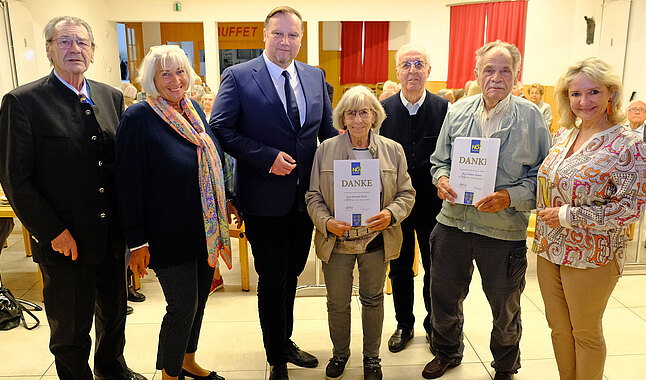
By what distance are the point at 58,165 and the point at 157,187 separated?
0.43 metres

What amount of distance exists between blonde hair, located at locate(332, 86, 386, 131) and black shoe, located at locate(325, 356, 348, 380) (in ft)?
4.26

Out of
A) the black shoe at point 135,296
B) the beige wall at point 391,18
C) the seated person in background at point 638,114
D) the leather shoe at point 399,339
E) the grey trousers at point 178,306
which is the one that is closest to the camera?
the grey trousers at point 178,306

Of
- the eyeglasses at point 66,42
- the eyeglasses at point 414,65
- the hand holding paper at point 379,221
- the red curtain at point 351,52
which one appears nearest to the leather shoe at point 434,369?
the hand holding paper at point 379,221

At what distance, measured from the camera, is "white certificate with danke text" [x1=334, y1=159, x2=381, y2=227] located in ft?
7.95

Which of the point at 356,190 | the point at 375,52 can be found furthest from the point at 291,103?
the point at 375,52

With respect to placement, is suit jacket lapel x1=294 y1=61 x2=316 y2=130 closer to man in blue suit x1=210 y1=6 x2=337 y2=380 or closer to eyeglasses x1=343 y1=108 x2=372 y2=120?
man in blue suit x1=210 y1=6 x2=337 y2=380

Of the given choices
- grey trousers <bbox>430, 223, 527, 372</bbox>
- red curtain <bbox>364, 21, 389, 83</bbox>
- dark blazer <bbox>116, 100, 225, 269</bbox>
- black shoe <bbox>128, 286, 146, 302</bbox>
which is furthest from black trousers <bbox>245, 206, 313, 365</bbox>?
red curtain <bbox>364, 21, 389, 83</bbox>

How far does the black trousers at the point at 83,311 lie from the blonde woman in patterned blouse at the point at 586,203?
2.09 metres

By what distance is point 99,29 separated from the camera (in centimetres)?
1062

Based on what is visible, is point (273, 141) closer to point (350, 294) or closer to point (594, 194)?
point (350, 294)

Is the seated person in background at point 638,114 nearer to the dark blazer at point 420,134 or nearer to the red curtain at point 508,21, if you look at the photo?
the dark blazer at point 420,134

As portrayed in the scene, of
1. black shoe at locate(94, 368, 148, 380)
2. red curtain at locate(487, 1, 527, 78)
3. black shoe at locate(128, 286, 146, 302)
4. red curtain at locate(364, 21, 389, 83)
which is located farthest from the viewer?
red curtain at locate(364, 21, 389, 83)

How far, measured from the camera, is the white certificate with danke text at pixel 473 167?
235 centimetres

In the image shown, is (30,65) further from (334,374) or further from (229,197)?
(334,374)
